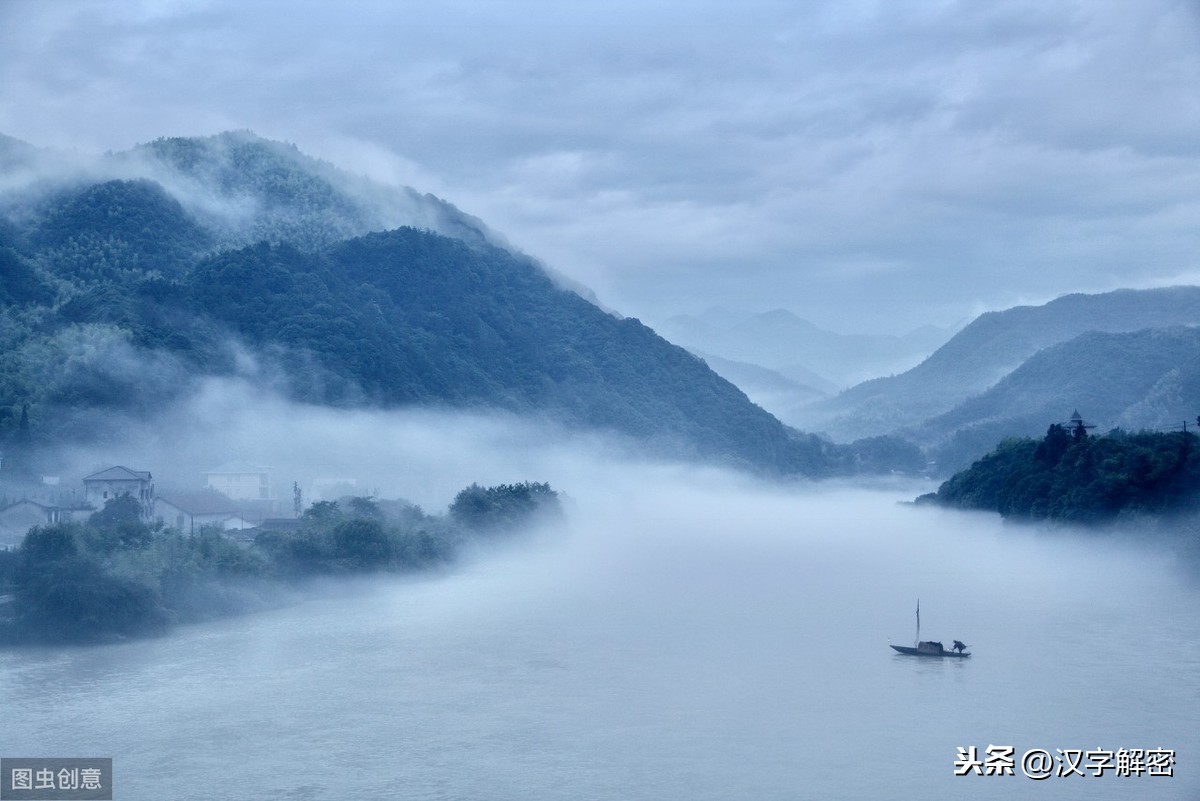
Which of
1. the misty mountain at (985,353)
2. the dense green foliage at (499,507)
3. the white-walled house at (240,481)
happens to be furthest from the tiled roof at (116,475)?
the misty mountain at (985,353)

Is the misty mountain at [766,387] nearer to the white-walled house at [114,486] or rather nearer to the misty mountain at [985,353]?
the misty mountain at [985,353]

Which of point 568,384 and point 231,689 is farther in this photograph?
point 568,384

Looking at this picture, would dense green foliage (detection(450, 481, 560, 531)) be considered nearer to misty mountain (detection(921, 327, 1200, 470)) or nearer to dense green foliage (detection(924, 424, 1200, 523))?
dense green foliage (detection(924, 424, 1200, 523))

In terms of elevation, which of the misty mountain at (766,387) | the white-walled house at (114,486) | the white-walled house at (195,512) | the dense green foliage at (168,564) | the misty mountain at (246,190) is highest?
the misty mountain at (246,190)

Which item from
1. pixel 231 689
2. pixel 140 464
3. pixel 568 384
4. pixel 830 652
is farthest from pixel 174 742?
pixel 568 384

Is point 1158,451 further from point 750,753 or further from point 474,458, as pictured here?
point 474,458

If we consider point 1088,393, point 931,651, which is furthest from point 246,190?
point 931,651

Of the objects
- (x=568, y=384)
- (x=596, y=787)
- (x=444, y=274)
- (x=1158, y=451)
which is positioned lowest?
(x=596, y=787)

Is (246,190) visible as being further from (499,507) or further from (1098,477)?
(1098,477)
